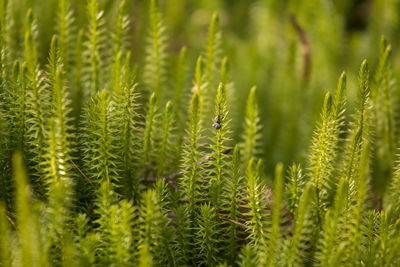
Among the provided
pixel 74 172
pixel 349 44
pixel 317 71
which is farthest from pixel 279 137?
pixel 74 172

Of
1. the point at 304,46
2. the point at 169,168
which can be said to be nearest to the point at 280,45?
the point at 304,46

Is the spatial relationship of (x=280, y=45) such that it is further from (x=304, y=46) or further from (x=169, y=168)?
(x=169, y=168)

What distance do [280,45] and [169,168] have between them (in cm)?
70

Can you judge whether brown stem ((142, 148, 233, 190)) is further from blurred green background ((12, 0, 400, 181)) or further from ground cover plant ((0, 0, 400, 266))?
blurred green background ((12, 0, 400, 181))

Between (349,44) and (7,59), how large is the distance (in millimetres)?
1114

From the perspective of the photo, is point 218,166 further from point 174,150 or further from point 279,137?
point 279,137

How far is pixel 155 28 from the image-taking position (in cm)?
100

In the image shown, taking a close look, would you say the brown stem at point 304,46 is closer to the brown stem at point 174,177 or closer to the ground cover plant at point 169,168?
the ground cover plant at point 169,168

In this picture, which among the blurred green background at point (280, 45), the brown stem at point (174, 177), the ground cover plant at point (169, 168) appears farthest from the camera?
the blurred green background at point (280, 45)

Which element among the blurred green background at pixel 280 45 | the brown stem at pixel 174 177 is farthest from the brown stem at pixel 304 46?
the brown stem at pixel 174 177

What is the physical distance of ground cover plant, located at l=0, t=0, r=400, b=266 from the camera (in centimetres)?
62

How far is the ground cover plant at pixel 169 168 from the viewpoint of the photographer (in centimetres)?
62

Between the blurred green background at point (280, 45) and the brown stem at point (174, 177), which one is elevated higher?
the blurred green background at point (280, 45)

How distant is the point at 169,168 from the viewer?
0.89m
